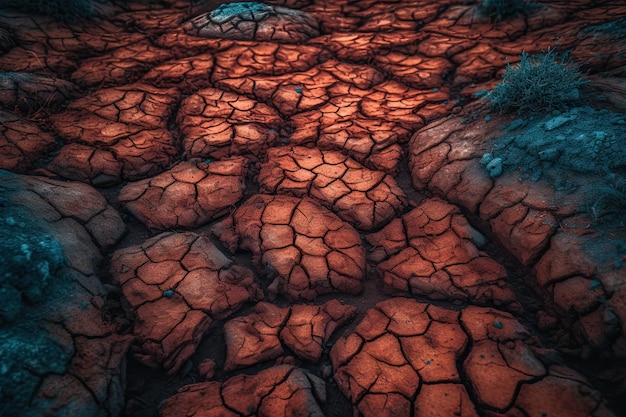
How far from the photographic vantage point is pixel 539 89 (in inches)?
78.4

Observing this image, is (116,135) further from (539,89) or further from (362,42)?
(539,89)

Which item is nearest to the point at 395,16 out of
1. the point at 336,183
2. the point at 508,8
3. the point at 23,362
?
the point at 508,8

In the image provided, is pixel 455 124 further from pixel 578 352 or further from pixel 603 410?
pixel 603 410

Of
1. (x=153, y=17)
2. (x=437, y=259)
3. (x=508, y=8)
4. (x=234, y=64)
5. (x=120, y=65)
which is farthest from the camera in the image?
(x=153, y=17)

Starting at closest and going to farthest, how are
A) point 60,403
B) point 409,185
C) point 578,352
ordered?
point 60,403 → point 578,352 → point 409,185

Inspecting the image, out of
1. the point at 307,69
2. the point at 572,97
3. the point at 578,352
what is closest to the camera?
the point at 578,352

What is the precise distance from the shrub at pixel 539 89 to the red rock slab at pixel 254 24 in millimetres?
2635

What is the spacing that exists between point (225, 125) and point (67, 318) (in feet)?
5.94

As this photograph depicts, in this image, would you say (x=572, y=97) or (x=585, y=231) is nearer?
(x=585, y=231)

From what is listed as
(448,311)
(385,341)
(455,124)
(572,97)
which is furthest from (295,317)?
(572,97)

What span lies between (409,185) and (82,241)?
202 centimetres

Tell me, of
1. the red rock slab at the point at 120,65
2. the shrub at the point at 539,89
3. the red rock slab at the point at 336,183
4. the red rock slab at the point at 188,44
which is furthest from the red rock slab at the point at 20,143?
the shrub at the point at 539,89

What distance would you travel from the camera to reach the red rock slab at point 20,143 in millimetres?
1999

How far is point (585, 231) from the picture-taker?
144cm
